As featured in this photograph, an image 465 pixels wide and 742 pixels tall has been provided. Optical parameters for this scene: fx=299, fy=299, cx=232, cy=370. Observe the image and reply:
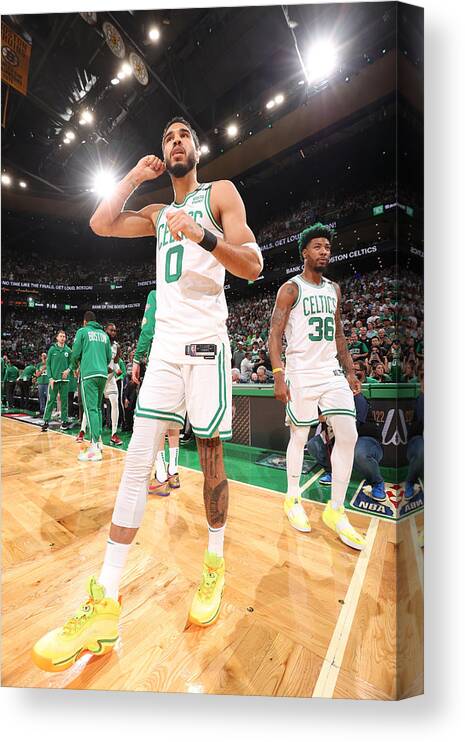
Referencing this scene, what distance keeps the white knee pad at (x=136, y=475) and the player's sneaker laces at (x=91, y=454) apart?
1.54 feet

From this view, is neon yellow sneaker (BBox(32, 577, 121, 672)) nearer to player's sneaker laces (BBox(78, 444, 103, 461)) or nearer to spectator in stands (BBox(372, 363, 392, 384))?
player's sneaker laces (BBox(78, 444, 103, 461))

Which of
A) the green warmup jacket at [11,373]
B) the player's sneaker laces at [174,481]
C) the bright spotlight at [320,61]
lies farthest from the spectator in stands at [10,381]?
the bright spotlight at [320,61]

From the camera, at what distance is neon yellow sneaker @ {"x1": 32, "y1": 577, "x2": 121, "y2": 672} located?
1094mm

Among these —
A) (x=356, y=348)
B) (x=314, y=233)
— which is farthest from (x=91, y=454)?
(x=314, y=233)

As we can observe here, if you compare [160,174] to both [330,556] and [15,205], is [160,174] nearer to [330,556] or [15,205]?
[15,205]

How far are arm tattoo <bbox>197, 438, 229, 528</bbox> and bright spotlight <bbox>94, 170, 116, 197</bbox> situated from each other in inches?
49.3

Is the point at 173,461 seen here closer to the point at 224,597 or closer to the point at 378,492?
the point at 224,597

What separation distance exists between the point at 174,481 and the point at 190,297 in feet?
3.78

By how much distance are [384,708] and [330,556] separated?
1.69 ft

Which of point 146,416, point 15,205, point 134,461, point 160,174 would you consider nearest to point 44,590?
point 134,461

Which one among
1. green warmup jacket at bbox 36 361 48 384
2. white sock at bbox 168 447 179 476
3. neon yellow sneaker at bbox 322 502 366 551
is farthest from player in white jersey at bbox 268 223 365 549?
green warmup jacket at bbox 36 361 48 384

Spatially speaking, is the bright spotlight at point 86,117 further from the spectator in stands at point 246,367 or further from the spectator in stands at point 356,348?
the spectator in stands at point 356,348

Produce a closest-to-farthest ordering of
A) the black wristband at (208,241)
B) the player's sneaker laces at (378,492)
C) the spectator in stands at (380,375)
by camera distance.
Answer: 1. the black wristband at (208,241)
2. the spectator in stands at (380,375)
3. the player's sneaker laces at (378,492)

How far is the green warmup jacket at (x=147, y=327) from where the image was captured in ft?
4.87
